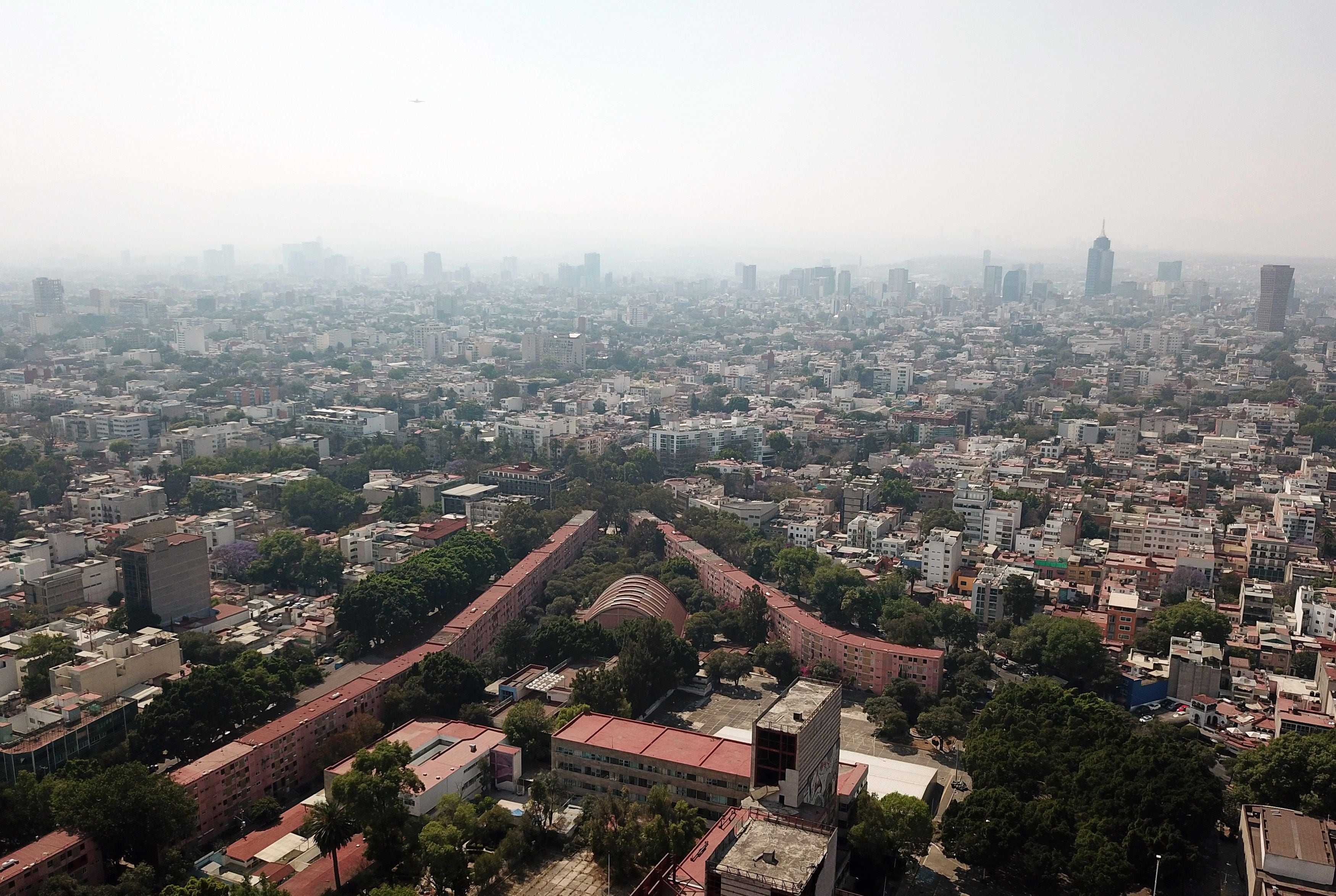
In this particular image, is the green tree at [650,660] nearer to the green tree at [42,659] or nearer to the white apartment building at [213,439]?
the green tree at [42,659]

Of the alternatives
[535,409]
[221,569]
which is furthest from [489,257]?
[221,569]

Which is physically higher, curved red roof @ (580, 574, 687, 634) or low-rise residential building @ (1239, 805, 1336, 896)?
low-rise residential building @ (1239, 805, 1336, 896)

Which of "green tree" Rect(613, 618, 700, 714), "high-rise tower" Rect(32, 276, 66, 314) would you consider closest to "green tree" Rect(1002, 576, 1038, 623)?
"green tree" Rect(613, 618, 700, 714)

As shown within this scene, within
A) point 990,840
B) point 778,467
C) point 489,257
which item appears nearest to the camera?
point 990,840

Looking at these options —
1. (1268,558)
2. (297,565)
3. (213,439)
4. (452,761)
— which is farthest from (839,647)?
(213,439)

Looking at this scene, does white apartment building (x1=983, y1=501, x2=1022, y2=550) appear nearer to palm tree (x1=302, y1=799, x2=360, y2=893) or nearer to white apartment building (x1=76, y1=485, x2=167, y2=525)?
palm tree (x1=302, y1=799, x2=360, y2=893)

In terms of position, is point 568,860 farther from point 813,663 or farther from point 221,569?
point 221,569

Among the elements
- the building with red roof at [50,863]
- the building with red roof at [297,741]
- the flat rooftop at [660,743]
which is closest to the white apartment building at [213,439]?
the building with red roof at [297,741]
